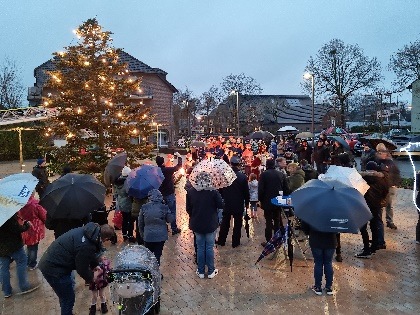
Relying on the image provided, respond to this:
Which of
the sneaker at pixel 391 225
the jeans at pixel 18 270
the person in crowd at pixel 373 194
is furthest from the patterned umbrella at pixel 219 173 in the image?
the sneaker at pixel 391 225

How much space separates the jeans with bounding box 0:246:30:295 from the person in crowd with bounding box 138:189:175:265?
1880mm

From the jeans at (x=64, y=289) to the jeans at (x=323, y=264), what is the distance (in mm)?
3462

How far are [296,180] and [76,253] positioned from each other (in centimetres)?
566

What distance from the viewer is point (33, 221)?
710 centimetres

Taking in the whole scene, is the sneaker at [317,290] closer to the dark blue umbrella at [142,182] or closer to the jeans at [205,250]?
the jeans at [205,250]

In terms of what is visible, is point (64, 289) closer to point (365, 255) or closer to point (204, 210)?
point (204, 210)

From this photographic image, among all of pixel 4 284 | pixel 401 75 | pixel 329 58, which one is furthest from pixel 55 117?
pixel 401 75

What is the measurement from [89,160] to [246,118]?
141ft

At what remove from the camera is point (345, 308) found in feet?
18.9

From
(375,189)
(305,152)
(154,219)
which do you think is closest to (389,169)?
(375,189)

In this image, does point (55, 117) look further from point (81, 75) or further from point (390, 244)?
point (390, 244)

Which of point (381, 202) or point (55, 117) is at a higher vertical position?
point (55, 117)

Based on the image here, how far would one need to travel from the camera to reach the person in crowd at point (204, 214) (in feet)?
22.4

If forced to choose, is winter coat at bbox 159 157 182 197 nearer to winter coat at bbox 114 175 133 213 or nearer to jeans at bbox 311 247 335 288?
winter coat at bbox 114 175 133 213
